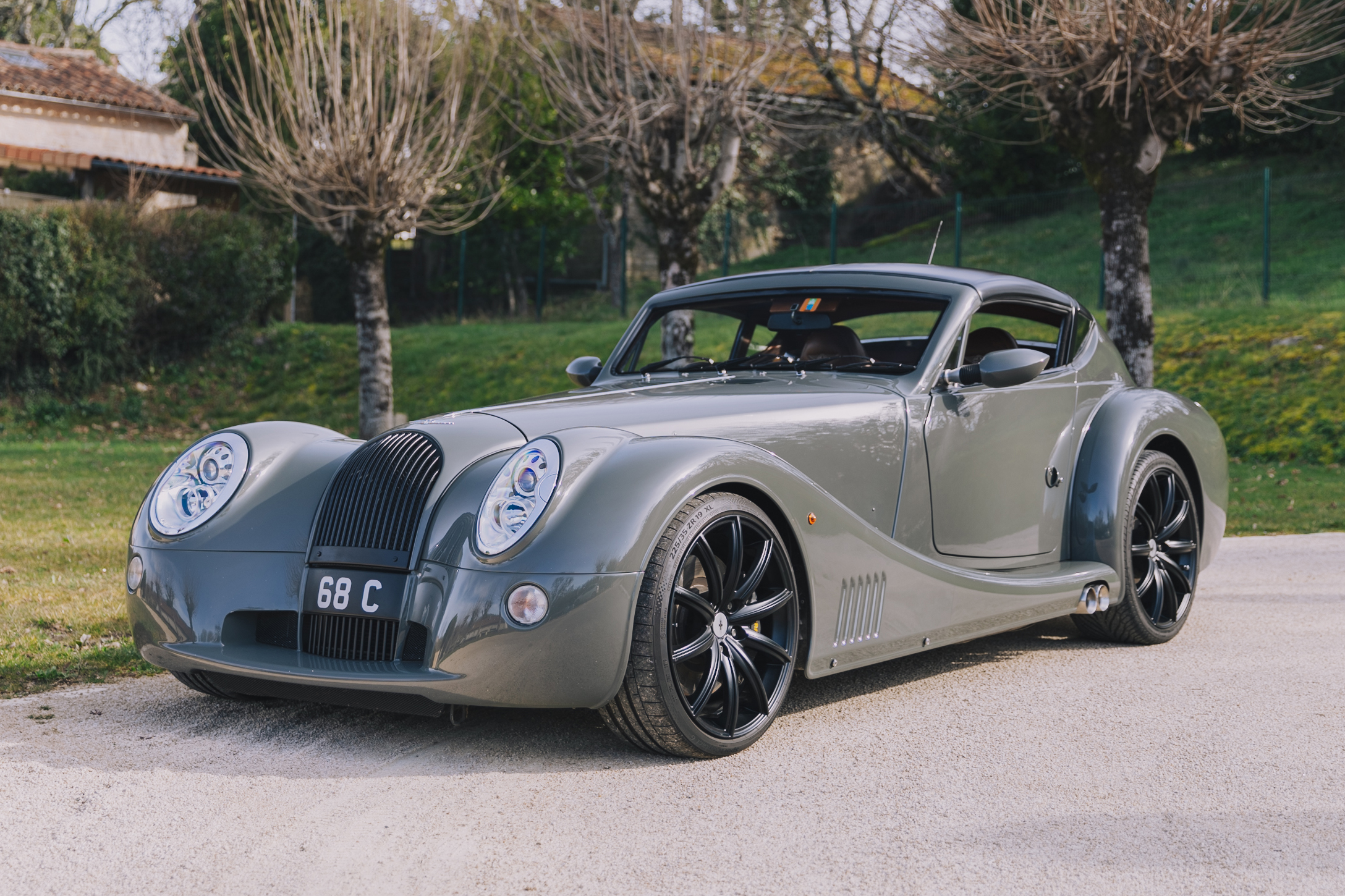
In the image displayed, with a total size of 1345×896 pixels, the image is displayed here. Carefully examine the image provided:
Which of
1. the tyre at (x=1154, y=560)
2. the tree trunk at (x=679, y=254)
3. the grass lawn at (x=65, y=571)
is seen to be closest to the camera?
the grass lawn at (x=65, y=571)

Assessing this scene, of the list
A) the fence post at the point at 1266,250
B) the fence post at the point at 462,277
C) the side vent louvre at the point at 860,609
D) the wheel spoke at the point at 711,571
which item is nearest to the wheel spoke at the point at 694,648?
the wheel spoke at the point at 711,571

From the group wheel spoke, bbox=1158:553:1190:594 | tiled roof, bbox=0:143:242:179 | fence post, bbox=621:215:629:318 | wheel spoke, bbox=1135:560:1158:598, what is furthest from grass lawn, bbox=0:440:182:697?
tiled roof, bbox=0:143:242:179

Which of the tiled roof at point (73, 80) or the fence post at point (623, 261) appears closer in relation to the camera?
the fence post at point (623, 261)

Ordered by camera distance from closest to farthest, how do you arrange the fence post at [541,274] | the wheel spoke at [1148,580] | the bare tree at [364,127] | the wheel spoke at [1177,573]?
the wheel spoke at [1148,580] → the wheel spoke at [1177,573] → the bare tree at [364,127] → the fence post at [541,274]

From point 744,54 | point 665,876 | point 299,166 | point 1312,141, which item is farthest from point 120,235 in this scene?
point 1312,141

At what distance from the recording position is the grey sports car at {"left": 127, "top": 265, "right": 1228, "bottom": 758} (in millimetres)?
3617

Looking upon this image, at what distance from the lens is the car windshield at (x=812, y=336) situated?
5.21 m

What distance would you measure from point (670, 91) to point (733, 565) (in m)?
10.1

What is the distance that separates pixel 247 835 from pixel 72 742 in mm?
1145

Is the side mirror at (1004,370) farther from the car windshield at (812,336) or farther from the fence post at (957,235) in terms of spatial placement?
the fence post at (957,235)

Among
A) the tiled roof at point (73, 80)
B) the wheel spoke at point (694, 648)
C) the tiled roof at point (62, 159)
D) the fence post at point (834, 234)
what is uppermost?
the tiled roof at point (73, 80)

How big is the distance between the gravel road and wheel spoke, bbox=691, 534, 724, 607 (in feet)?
1.62

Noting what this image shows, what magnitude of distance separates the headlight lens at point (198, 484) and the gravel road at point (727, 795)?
2.26 feet

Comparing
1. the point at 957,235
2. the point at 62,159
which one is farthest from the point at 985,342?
the point at 62,159
